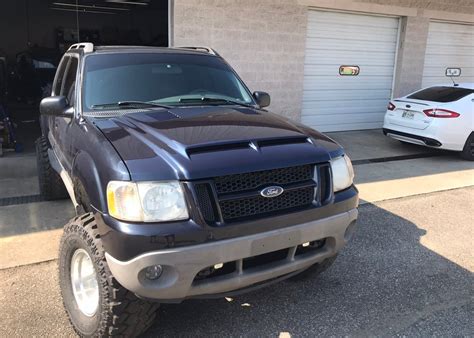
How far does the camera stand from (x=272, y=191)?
9.00 ft

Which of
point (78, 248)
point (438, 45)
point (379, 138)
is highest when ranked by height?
point (438, 45)

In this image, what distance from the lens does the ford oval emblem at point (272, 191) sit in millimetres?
2719

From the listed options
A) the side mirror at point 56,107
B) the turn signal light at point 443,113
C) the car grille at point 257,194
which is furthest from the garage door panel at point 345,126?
the car grille at point 257,194

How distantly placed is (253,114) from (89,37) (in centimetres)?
1895

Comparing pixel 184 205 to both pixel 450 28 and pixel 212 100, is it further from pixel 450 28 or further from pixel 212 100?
pixel 450 28

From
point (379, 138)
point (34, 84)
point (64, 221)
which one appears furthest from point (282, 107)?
point (34, 84)

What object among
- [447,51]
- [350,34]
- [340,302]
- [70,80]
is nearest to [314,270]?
[340,302]

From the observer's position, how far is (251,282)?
8.96 ft

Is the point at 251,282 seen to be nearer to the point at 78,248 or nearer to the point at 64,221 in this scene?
the point at 78,248

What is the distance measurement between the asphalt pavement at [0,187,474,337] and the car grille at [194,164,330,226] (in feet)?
3.12

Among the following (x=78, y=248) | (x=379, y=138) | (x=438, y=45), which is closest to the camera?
(x=78, y=248)

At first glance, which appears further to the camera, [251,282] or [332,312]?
[332,312]

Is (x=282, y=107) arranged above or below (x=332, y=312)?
above

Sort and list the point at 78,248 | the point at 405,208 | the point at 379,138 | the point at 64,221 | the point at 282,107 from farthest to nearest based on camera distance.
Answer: the point at 379,138, the point at 282,107, the point at 405,208, the point at 64,221, the point at 78,248
